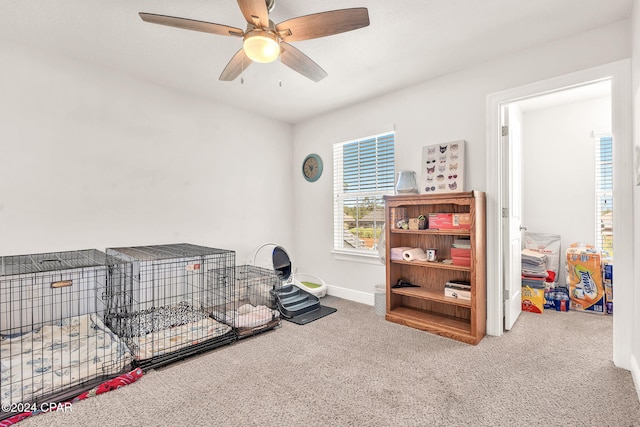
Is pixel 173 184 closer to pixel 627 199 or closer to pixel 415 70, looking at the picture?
pixel 415 70

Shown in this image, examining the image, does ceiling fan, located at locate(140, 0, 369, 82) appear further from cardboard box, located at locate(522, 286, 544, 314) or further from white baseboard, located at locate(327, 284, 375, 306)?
cardboard box, located at locate(522, 286, 544, 314)

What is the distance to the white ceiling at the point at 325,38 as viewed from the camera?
1.99 meters

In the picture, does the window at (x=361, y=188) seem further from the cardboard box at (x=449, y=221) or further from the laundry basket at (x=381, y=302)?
the cardboard box at (x=449, y=221)

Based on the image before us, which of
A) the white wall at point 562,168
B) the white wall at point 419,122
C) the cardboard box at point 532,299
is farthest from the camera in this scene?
the white wall at point 562,168

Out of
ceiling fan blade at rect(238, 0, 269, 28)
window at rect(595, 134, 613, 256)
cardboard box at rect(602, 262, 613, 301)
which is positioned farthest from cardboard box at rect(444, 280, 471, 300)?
ceiling fan blade at rect(238, 0, 269, 28)

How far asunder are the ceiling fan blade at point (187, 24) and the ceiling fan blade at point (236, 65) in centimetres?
19

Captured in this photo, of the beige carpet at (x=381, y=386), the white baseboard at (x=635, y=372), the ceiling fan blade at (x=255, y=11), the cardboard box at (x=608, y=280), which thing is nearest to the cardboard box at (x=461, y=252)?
the beige carpet at (x=381, y=386)

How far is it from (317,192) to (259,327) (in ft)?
6.77

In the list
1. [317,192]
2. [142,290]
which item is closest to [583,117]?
[317,192]

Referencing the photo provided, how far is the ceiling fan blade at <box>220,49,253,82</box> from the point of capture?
80.1 inches

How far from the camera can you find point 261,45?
175 centimetres

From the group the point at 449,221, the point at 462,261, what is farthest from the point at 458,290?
the point at 449,221

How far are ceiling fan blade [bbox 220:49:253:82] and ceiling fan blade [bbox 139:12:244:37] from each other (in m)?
0.19

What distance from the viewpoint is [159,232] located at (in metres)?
3.21
